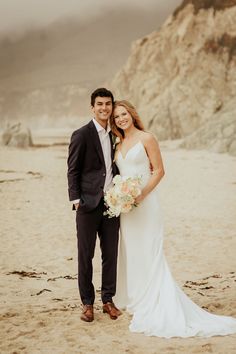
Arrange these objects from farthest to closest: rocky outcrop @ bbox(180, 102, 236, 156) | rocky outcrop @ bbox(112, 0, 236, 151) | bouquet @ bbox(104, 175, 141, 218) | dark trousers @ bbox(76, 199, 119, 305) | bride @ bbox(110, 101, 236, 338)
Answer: rocky outcrop @ bbox(112, 0, 236, 151), rocky outcrop @ bbox(180, 102, 236, 156), dark trousers @ bbox(76, 199, 119, 305), bride @ bbox(110, 101, 236, 338), bouquet @ bbox(104, 175, 141, 218)

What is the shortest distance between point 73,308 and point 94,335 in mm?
877

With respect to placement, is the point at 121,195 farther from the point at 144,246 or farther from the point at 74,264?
the point at 74,264

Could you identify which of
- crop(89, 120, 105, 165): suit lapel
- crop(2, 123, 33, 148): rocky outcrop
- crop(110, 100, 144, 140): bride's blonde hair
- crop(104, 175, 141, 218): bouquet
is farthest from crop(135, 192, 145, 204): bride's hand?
crop(2, 123, 33, 148): rocky outcrop

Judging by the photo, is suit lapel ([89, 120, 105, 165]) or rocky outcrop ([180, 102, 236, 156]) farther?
rocky outcrop ([180, 102, 236, 156])

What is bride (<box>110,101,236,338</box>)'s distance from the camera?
4449mm

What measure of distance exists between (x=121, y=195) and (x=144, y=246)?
696 millimetres

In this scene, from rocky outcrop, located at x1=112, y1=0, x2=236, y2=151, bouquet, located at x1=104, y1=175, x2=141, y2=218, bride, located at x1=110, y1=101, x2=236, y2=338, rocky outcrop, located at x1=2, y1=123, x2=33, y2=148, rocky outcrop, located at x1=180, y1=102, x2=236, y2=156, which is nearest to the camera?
bouquet, located at x1=104, y1=175, x2=141, y2=218

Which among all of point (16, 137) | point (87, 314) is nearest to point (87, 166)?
point (87, 314)

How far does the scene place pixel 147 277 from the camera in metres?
4.68

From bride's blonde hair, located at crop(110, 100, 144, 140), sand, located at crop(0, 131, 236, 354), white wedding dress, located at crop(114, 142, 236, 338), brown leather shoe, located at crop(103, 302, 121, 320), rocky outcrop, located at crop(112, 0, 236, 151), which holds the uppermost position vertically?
rocky outcrop, located at crop(112, 0, 236, 151)

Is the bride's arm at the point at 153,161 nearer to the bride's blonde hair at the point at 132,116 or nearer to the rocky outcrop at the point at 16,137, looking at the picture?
the bride's blonde hair at the point at 132,116

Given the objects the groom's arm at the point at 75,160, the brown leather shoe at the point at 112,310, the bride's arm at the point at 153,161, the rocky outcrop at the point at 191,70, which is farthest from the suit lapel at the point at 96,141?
the rocky outcrop at the point at 191,70

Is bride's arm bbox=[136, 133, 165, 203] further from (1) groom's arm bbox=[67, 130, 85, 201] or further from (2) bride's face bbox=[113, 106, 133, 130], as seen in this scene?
(1) groom's arm bbox=[67, 130, 85, 201]

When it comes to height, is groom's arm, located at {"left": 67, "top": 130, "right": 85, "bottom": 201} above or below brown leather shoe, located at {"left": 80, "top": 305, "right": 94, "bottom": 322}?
above
